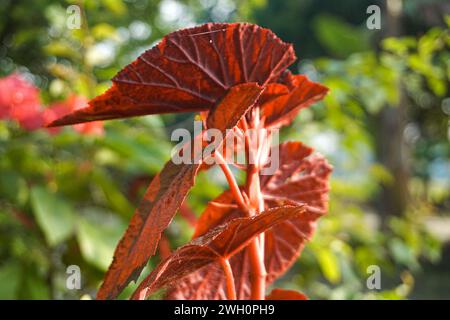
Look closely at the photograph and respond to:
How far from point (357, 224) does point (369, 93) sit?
36 centimetres

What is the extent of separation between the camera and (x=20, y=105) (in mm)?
886

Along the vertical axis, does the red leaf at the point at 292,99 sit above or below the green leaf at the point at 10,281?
above

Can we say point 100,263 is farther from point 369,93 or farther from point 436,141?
point 436,141

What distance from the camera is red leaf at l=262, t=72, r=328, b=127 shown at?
0.25 metres

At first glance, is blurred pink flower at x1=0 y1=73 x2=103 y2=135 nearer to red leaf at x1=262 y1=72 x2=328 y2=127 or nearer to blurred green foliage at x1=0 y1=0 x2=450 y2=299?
blurred green foliage at x1=0 y1=0 x2=450 y2=299

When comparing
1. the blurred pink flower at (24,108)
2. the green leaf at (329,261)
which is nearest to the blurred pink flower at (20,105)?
the blurred pink flower at (24,108)

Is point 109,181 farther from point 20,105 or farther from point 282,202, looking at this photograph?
point 282,202

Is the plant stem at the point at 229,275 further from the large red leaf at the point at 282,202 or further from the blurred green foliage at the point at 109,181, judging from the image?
the blurred green foliage at the point at 109,181

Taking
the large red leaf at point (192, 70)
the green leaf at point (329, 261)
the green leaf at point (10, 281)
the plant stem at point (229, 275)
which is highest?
the large red leaf at point (192, 70)

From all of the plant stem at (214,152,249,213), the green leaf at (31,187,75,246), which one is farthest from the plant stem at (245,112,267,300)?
the green leaf at (31,187,75,246)

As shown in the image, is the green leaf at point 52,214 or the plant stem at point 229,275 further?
the green leaf at point 52,214

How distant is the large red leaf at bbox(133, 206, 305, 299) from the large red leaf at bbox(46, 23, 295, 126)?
0.05 metres

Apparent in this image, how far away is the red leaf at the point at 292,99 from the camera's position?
0.25 meters

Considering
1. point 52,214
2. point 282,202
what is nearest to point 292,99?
point 282,202
